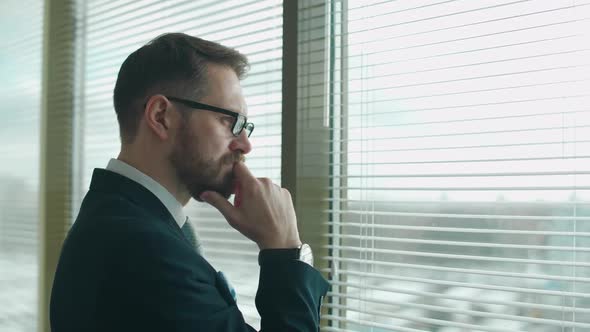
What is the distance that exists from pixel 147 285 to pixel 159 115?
0.41 meters

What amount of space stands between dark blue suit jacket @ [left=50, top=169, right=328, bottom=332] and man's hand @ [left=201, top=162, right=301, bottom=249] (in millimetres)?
83

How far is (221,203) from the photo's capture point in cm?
119

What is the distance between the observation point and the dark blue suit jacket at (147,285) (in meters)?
0.92

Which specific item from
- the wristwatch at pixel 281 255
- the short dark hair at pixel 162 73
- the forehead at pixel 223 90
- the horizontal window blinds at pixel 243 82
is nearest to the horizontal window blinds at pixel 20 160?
the horizontal window blinds at pixel 243 82

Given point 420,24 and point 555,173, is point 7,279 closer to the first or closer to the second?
point 420,24

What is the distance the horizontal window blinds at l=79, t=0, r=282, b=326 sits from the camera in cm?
171

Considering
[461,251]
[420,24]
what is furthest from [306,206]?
[420,24]

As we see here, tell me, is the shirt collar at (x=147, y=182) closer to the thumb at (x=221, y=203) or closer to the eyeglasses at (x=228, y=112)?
the thumb at (x=221, y=203)

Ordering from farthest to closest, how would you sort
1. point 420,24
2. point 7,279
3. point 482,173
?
A: 1. point 7,279
2. point 420,24
3. point 482,173

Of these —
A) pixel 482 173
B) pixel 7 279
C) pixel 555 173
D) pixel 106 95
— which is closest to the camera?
pixel 555 173

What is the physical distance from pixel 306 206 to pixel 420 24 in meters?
0.60

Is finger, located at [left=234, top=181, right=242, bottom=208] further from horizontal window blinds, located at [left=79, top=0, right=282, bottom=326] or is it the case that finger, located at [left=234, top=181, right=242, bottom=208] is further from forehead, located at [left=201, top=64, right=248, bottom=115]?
horizontal window blinds, located at [left=79, top=0, right=282, bottom=326]

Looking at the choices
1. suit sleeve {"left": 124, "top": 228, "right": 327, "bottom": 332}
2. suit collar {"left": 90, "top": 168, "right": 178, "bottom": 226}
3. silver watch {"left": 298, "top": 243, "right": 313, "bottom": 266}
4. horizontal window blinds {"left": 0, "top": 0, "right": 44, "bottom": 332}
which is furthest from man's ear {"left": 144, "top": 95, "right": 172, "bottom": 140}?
horizontal window blinds {"left": 0, "top": 0, "right": 44, "bottom": 332}

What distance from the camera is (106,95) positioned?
89.1 inches
